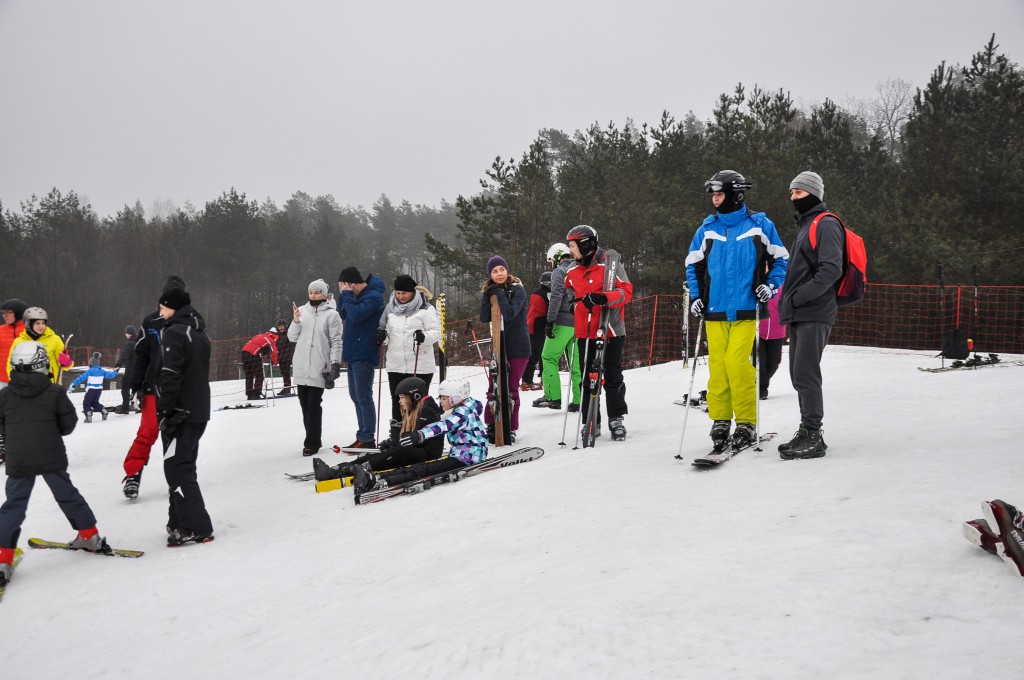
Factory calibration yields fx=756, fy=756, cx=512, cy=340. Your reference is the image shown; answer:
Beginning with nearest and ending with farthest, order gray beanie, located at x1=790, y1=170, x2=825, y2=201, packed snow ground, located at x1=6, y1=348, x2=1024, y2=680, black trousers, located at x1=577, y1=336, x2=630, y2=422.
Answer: packed snow ground, located at x1=6, y1=348, x2=1024, y2=680 → gray beanie, located at x1=790, y1=170, x2=825, y2=201 → black trousers, located at x1=577, y1=336, x2=630, y2=422

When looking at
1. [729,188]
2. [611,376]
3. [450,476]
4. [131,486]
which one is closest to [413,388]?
[450,476]

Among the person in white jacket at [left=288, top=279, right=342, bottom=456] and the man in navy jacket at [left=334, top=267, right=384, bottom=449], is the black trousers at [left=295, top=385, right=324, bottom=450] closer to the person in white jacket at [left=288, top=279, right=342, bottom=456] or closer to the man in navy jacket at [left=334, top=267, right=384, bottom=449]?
the person in white jacket at [left=288, top=279, right=342, bottom=456]

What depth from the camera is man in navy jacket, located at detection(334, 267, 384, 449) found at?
26.7 feet

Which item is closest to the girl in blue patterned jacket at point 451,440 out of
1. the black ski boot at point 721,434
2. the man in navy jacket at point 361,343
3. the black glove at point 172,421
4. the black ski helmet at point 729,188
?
the black glove at point 172,421

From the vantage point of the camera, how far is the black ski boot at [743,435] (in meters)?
5.46

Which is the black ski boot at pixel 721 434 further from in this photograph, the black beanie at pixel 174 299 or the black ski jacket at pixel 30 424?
the black ski jacket at pixel 30 424

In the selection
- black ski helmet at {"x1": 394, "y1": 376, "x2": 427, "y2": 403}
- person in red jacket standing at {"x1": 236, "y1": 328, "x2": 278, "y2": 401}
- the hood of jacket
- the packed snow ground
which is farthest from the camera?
person in red jacket standing at {"x1": 236, "y1": 328, "x2": 278, "y2": 401}

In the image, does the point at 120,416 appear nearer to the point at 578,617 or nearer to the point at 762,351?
the point at 762,351

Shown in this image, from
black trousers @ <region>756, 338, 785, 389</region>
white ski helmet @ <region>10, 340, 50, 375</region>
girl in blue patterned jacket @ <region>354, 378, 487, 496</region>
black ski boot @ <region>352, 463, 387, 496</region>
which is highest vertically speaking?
white ski helmet @ <region>10, 340, 50, 375</region>

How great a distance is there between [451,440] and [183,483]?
2078 mm

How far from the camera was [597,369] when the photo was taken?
6.58m

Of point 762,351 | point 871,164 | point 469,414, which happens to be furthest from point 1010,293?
point 469,414

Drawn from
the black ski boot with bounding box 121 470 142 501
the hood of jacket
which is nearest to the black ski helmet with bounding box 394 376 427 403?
the hood of jacket

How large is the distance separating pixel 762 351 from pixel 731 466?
3.59 meters
